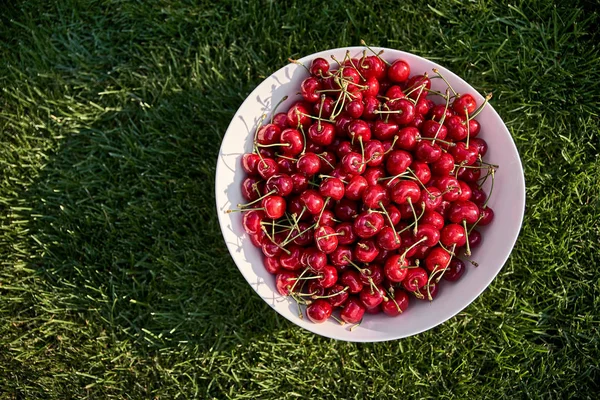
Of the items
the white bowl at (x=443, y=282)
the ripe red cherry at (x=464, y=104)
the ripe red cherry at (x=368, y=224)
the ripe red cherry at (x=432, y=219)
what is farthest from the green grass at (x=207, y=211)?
the ripe red cherry at (x=368, y=224)

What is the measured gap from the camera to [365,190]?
183cm

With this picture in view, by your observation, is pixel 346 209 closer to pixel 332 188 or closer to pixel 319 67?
pixel 332 188

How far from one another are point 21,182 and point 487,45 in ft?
8.16

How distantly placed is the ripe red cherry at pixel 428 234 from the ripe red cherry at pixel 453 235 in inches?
2.2

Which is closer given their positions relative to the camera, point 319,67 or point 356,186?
point 356,186

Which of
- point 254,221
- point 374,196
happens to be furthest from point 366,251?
point 254,221

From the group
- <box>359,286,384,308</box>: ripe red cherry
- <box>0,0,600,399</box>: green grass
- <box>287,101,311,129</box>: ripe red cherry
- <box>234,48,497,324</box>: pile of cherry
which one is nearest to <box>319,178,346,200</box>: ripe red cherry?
<box>234,48,497,324</box>: pile of cherry

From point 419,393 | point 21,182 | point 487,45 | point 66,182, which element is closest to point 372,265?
point 419,393

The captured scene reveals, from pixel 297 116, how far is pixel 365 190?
1.22 feet

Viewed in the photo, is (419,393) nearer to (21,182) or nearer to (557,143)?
(557,143)

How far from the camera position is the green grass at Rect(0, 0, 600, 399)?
245cm

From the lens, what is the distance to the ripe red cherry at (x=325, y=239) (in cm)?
178

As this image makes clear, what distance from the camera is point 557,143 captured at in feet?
8.29

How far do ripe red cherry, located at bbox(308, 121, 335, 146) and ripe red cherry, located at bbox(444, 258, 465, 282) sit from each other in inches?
25.8
